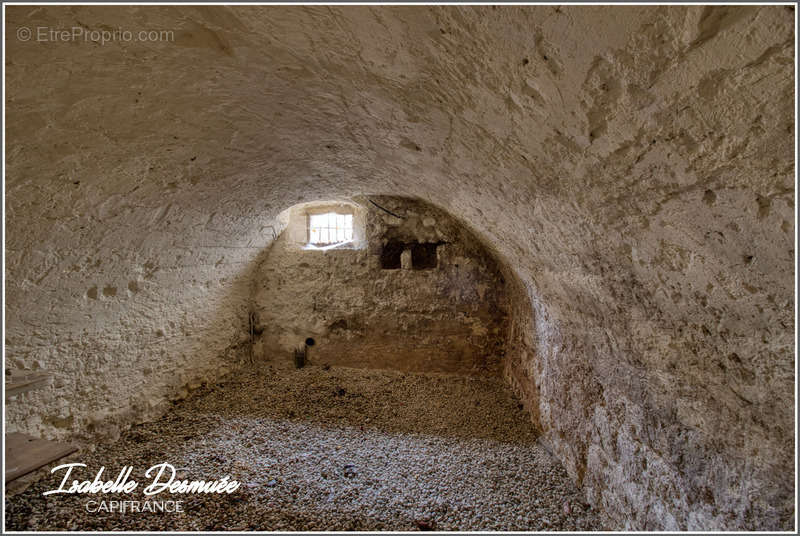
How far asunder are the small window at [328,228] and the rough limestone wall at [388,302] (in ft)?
0.87

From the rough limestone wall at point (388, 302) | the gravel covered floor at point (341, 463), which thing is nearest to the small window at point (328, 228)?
the rough limestone wall at point (388, 302)

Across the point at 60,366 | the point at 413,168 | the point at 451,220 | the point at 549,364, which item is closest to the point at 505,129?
the point at 413,168

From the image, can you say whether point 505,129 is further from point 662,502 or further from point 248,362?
point 248,362

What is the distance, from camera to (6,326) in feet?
6.05

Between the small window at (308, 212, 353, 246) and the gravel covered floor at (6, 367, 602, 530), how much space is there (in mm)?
1734

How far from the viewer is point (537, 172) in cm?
129

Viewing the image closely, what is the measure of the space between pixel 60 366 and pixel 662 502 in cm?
329

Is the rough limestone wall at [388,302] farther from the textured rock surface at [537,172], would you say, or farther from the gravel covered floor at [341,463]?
the textured rock surface at [537,172]

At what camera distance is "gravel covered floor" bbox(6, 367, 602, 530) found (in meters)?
1.80

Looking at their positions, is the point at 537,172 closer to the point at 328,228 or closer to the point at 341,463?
the point at 341,463

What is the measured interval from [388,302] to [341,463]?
5.93 feet

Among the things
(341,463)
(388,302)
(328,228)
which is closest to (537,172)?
(341,463)

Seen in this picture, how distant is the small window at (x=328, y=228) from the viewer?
13.8ft

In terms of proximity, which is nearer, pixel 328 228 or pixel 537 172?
pixel 537 172
